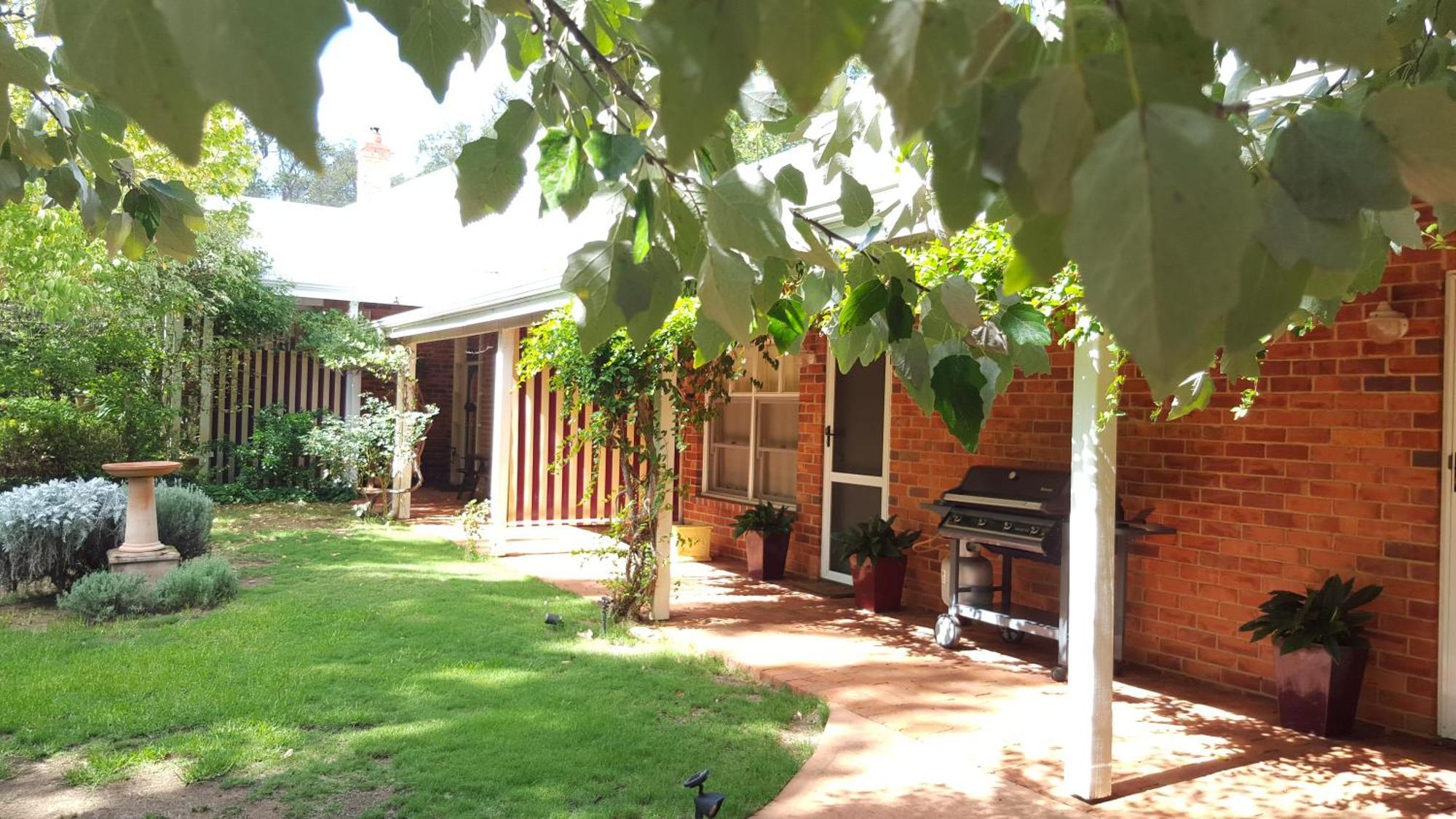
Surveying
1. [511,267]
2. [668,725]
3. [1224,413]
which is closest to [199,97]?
[668,725]

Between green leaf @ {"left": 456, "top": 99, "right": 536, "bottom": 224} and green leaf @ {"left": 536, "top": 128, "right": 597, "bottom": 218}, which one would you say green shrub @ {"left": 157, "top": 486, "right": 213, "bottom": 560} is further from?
green leaf @ {"left": 536, "top": 128, "right": 597, "bottom": 218}

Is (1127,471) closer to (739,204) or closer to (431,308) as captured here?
(739,204)

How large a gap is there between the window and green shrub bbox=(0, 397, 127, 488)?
6567 mm

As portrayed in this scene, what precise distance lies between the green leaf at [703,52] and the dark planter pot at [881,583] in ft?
22.1

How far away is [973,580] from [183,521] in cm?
612

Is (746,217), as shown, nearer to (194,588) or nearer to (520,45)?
(520,45)

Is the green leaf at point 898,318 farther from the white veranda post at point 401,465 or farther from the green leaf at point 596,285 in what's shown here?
the white veranda post at point 401,465

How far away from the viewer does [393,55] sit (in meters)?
1.11

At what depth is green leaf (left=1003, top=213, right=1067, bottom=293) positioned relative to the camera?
541mm

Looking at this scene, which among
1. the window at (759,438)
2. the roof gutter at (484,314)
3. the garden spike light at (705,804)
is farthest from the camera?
the window at (759,438)

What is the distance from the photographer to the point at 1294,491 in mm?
4938

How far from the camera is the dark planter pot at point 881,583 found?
7051mm

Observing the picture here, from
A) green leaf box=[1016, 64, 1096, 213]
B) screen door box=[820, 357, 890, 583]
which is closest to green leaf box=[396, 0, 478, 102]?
green leaf box=[1016, 64, 1096, 213]

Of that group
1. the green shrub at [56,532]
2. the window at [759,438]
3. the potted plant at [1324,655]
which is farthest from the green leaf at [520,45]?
the window at [759,438]
